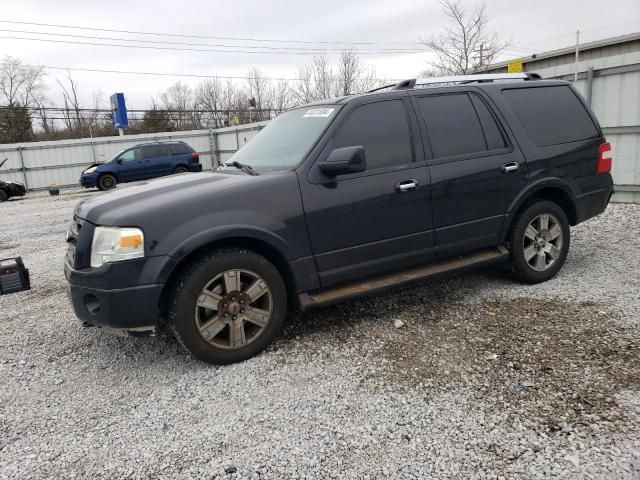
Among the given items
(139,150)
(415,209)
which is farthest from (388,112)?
(139,150)

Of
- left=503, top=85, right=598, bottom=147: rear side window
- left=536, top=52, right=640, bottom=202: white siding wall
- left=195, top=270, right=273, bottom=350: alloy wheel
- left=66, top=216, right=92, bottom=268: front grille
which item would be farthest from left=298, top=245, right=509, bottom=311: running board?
left=536, top=52, right=640, bottom=202: white siding wall

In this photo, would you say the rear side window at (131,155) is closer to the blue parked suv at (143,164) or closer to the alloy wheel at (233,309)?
the blue parked suv at (143,164)

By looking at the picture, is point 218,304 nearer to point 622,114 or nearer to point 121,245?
point 121,245

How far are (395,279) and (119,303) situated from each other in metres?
2.10

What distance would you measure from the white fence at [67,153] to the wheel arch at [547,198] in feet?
57.0

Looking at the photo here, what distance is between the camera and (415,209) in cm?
393

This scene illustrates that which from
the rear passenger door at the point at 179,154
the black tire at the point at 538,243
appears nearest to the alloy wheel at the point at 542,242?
the black tire at the point at 538,243

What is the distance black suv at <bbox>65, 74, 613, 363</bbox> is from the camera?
10.5 feet

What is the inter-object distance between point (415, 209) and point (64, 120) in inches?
1733

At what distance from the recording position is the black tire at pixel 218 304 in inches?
126

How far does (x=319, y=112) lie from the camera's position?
405cm

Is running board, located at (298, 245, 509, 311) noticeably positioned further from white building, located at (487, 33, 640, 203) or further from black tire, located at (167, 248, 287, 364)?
white building, located at (487, 33, 640, 203)

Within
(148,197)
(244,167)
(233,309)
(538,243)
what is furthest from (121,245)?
(538,243)

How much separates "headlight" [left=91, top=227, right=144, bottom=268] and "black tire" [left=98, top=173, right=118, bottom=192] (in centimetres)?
1719
